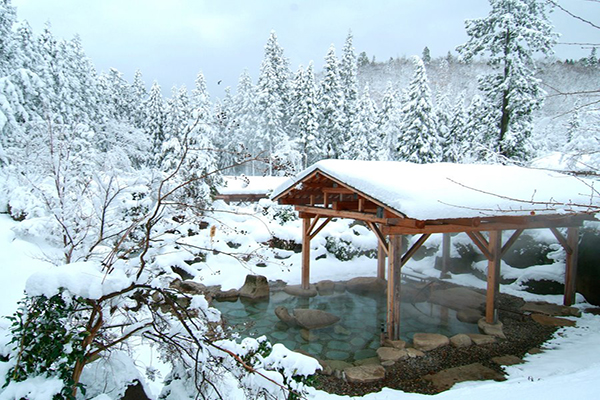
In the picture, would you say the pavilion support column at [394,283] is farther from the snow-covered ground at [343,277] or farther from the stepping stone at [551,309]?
the stepping stone at [551,309]

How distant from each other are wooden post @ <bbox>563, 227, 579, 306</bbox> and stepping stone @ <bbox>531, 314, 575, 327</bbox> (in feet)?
4.87

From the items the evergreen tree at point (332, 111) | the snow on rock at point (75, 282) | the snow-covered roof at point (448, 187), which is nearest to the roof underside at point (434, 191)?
the snow-covered roof at point (448, 187)

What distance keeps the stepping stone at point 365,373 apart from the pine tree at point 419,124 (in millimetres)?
18778

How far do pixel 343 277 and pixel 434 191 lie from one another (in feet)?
22.2

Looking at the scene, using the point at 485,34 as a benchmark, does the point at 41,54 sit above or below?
above

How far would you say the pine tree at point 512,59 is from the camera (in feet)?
44.4

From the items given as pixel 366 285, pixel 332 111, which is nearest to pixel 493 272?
pixel 366 285

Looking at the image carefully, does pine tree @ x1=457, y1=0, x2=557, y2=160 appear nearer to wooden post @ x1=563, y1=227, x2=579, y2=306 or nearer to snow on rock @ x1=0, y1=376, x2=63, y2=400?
wooden post @ x1=563, y1=227, x2=579, y2=306

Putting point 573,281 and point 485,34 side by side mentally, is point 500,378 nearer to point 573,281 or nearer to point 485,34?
point 573,281

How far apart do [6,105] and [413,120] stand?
2167cm

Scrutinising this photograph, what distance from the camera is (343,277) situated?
12.6 m

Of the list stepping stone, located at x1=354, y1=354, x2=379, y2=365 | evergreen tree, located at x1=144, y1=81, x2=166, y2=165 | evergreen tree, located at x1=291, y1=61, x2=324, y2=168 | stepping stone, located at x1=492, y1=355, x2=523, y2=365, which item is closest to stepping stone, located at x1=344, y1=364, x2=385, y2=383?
stepping stone, located at x1=354, y1=354, x2=379, y2=365

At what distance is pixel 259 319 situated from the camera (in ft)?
29.1

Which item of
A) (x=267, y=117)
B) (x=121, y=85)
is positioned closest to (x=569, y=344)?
(x=267, y=117)
